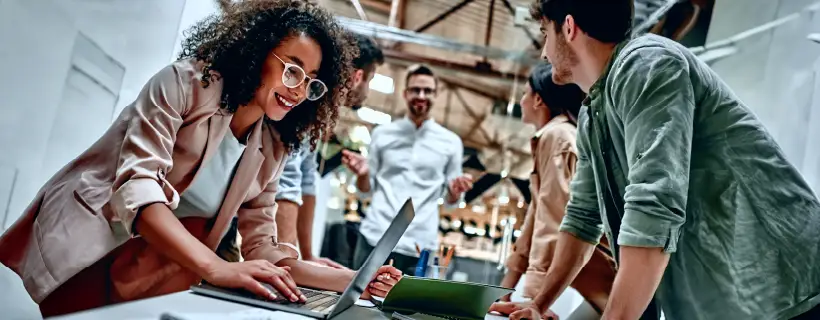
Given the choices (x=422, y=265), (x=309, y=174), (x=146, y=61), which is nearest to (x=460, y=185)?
(x=309, y=174)

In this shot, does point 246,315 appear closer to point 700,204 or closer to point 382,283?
point 382,283

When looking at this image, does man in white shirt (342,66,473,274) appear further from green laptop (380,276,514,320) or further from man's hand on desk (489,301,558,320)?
green laptop (380,276,514,320)

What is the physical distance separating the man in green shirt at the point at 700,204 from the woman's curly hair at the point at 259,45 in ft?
2.21

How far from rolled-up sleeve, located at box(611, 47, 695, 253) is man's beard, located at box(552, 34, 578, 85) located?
0.27m

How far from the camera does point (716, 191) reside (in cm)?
114

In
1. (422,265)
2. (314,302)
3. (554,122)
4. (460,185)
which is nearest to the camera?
(314,302)

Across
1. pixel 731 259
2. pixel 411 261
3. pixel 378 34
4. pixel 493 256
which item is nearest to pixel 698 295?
pixel 731 259

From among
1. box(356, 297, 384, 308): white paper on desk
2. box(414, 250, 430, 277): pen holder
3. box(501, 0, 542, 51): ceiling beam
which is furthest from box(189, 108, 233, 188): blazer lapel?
box(501, 0, 542, 51): ceiling beam

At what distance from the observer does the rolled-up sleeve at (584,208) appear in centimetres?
156

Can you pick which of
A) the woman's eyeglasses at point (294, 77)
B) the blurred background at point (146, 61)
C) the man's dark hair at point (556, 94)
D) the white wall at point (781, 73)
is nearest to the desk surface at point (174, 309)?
the blurred background at point (146, 61)

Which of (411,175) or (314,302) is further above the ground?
(411,175)

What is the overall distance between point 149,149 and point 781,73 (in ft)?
6.71

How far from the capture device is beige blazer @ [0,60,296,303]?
105cm

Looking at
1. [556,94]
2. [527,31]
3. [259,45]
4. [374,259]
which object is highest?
[527,31]
